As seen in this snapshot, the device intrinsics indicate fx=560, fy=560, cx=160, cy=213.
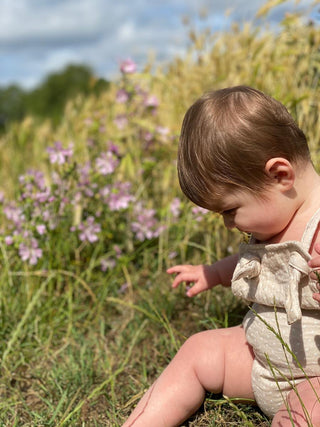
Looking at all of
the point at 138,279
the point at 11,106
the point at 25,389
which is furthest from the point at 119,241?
the point at 11,106

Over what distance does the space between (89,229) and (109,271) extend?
0.21 metres

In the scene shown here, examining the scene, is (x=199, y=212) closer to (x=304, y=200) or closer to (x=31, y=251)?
(x=31, y=251)

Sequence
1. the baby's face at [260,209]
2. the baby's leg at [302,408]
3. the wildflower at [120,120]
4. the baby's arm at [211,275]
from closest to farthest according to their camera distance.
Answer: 1. the baby's leg at [302,408]
2. the baby's face at [260,209]
3. the baby's arm at [211,275]
4. the wildflower at [120,120]

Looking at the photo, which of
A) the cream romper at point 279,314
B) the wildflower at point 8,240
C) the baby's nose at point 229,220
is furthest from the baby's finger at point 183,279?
the wildflower at point 8,240

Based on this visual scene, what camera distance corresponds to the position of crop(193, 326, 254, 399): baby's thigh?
156 cm

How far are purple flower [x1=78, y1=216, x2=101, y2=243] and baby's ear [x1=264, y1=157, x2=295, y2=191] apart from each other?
114cm

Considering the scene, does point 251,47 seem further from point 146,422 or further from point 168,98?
point 146,422

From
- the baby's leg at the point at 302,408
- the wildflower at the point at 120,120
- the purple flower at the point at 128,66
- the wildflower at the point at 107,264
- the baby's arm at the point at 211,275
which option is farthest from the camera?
the wildflower at the point at 120,120

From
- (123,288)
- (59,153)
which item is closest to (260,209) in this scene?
(123,288)

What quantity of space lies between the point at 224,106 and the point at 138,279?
49.2 inches

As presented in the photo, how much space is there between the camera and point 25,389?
1.89m

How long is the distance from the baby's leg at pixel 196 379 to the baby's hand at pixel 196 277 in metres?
0.20

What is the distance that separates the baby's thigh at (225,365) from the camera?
156cm

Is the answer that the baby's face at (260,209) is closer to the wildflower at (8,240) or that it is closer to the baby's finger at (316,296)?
the baby's finger at (316,296)
